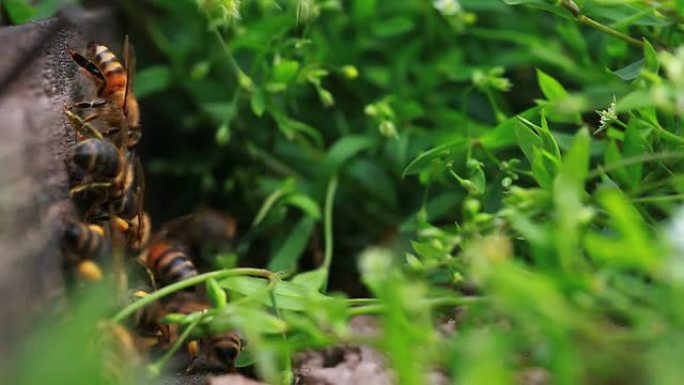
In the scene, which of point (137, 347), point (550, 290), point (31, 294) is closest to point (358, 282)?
point (137, 347)

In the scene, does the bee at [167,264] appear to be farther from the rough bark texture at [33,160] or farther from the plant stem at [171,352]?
the plant stem at [171,352]

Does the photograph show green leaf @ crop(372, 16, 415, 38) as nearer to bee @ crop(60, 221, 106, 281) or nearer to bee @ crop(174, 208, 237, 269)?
bee @ crop(174, 208, 237, 269)

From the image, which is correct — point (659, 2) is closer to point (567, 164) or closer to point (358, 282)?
point (567, 164)

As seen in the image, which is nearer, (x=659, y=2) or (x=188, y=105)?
(x=659, y=2)

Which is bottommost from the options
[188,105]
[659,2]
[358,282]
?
[358,282]

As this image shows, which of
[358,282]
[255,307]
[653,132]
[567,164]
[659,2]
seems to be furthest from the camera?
[358,282]

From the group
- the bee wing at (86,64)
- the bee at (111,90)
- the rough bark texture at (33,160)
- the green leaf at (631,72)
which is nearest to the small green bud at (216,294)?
the rough bark texture at (33,160)

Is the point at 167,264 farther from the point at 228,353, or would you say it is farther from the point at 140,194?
the point at 228,353
